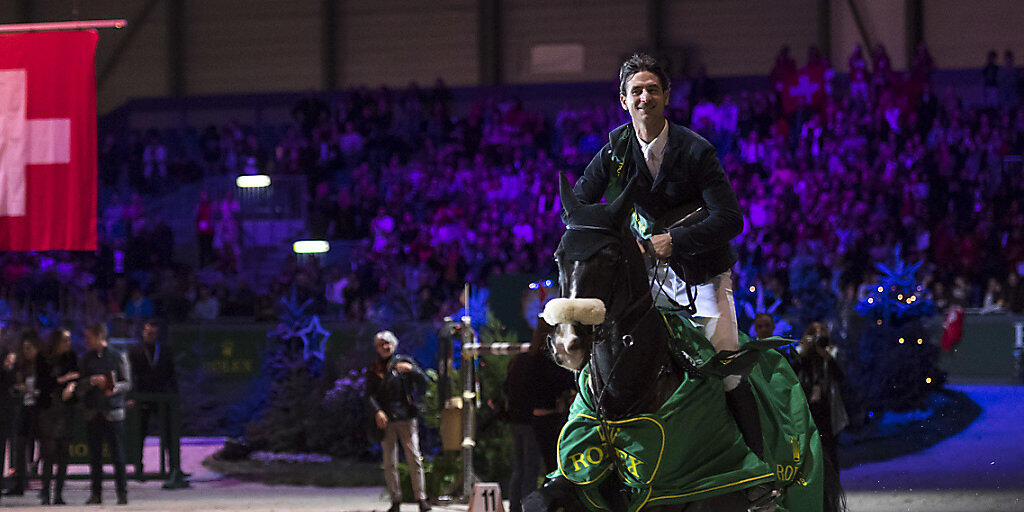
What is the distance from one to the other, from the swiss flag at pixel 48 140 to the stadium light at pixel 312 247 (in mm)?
13149

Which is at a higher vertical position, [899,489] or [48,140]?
[48,140]

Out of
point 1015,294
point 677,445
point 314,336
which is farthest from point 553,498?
point 1015,294

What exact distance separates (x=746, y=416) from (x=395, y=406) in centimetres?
684

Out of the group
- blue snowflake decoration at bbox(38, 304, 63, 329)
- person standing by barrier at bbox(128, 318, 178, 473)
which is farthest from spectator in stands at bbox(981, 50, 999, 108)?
blue snowflake decoration at bbox(38, 304, 63, 329)

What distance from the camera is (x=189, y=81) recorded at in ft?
93.9

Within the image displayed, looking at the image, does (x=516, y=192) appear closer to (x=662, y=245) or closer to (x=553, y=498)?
(x=662, y=245)

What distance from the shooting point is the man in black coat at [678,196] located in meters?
4.91

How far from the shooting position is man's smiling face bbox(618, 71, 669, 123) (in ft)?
16.2

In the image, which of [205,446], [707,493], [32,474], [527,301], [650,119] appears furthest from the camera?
[205,446]

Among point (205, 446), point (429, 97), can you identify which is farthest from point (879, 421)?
point (429, 97)

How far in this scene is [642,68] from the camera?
16.2 feet

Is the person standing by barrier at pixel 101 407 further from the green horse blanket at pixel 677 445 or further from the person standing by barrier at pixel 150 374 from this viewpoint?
the green horse blanket at pixel 677 445

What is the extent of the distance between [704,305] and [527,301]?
501 centimetres

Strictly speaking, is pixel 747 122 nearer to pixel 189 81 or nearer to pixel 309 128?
pixel 309 128
